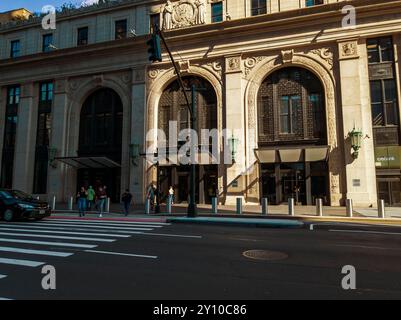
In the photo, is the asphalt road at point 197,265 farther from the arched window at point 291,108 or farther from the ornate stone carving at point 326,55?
the ornate stone carving at point 326,55

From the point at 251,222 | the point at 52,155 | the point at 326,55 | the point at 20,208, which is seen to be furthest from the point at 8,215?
the point at 326,55

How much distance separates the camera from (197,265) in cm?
668

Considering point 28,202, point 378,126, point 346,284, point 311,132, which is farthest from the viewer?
point 311,132

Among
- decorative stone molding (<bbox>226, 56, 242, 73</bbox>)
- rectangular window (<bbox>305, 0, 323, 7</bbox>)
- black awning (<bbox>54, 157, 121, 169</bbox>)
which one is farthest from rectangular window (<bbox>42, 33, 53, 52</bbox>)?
rectangular window (<bbox>305, 0, 323, 7</bbox>)

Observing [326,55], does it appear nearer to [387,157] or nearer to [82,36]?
[387,157]

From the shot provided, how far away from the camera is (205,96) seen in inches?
1019

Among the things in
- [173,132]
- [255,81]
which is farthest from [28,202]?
[255,81]

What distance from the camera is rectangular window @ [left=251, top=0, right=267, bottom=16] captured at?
24.9 meters

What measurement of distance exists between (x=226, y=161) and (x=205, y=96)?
588cm

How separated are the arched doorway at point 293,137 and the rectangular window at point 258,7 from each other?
198 inches

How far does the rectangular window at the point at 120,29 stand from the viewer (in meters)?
28.6

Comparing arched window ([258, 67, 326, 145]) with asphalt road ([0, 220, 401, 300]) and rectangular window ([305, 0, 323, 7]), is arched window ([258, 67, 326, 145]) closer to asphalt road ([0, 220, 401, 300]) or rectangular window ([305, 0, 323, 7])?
rectangular window ([305, 0, 323, 7])

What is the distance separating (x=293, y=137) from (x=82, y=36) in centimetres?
2154

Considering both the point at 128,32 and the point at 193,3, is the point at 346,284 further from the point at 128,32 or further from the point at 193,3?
the point at 128,32
